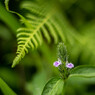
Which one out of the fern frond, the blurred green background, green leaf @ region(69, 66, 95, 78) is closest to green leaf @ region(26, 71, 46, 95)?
the blurred green background

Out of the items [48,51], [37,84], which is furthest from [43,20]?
[37,84]

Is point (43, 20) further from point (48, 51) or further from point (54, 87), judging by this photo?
point (54, 87)

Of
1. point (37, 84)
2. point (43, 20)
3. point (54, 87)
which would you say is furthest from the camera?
point (43, 20)

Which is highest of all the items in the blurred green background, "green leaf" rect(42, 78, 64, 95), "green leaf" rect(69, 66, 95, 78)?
"green leaf" rect(42, 78, 64, 95)

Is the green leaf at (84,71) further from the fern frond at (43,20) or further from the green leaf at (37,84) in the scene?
the fern frond at (43,20)

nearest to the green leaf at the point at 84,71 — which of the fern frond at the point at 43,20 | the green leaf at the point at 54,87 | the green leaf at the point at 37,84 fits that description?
the green leaf at the point at 54,87

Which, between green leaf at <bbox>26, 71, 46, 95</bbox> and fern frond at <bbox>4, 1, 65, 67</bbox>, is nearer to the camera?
green leaf at <bbox>26, 71, 46, 95</bbox>

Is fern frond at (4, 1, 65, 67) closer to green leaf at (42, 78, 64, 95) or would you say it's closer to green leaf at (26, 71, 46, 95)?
green leaf at (26, 71, 46, 95)
